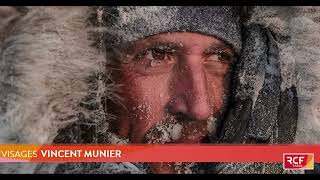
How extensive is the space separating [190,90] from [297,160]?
0.74m

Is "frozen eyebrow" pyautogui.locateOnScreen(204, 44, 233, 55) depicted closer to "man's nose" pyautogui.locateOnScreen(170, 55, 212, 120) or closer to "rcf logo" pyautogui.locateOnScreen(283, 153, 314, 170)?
"man's nose" pyautogui.locateOnScreen(170, 55, 212, 120)

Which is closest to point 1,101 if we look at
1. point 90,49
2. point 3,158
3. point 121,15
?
point 3,158

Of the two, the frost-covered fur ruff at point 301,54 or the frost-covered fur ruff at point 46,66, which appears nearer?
the frost-covered fur ruff at point 46,66

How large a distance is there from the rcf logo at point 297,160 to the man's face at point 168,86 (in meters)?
0.50

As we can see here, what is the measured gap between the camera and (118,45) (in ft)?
10.2

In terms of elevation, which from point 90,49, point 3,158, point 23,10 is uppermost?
Answer: point 23,10

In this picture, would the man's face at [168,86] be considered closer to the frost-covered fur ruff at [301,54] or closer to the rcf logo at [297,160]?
the frost-covered fur ruff at [301,54]

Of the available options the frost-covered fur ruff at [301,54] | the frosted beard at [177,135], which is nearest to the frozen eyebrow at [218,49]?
the frost-covered fur ruff at [301,54]

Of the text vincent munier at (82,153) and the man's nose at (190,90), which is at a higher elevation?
the man's nose at (190,90)

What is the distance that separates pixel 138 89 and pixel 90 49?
339 millimetres

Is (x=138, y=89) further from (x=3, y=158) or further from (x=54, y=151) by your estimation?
(x=3, y=158)

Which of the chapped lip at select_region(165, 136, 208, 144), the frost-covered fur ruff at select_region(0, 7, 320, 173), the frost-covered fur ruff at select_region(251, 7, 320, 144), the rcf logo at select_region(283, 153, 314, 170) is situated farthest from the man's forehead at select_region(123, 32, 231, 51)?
the rcf logo at select_region(283, 153, 314, 170)

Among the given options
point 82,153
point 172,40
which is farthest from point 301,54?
point 82,153

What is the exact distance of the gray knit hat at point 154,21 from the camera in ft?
10.2
